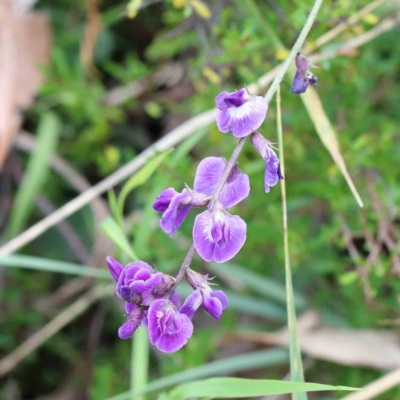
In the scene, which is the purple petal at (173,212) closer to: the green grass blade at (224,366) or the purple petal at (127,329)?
the purple petal at (127,329)

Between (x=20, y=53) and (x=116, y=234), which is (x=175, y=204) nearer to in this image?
(x=116, y=234)

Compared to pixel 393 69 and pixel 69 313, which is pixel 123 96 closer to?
pixel 69 313

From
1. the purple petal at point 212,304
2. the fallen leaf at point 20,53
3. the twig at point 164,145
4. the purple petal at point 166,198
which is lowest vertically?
the purple petal at point 212,304

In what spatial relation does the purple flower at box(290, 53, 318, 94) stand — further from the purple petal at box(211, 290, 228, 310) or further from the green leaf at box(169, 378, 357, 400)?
the green leaf at box(169, 378, 357, 400)

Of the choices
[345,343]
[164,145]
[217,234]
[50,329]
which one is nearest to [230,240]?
[217,234]

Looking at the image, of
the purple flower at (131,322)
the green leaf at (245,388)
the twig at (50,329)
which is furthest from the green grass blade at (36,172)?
the purple flower at (131,322)
